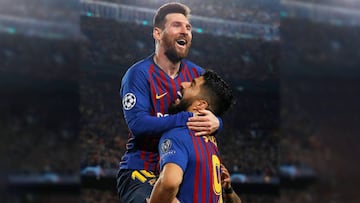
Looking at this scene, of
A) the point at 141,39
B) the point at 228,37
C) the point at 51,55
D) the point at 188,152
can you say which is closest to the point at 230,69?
the point at 228,37

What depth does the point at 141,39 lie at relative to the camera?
11.8ft

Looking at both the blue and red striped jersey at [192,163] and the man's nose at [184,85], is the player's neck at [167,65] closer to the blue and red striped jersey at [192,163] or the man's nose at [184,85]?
the man's nose at [184,85]

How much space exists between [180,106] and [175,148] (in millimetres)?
303

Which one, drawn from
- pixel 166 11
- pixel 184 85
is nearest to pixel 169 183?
pixel 184 85

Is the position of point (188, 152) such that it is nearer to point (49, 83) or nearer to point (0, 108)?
point (49, 83)

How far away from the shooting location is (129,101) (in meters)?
2.32

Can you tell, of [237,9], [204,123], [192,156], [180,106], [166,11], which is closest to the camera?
[192,156]

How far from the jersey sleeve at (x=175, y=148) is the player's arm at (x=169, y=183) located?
0.02m

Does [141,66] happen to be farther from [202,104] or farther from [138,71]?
[202,104]

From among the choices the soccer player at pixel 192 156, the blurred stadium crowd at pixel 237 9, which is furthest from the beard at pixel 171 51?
the blurred stadium crowd at pixel 237 9

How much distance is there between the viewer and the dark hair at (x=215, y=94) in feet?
7.43

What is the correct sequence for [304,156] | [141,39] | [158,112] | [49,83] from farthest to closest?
[304,156] → [49,83] → [141,39] → [158,112]

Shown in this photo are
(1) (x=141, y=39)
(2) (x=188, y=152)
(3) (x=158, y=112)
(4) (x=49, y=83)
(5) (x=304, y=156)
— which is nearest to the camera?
(2) (x=188, y=152)

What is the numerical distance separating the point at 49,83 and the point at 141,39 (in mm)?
912
